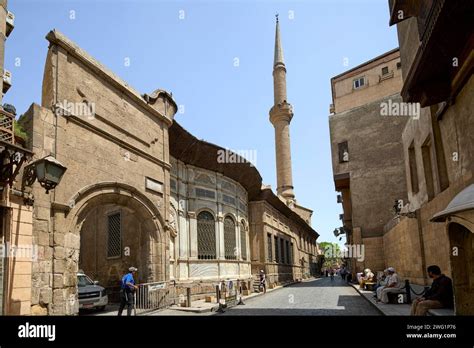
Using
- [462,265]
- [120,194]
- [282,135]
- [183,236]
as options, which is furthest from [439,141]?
[282,135]

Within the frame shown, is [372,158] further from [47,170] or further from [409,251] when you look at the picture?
[47,170]

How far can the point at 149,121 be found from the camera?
47.1 feet

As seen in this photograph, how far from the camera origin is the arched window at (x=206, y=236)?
18.8 m

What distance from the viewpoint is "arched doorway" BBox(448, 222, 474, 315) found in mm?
6204

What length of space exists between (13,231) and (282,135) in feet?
101

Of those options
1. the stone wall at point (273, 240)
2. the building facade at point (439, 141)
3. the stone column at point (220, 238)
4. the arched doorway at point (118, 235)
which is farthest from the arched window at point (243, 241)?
the arched doorway at point (118, 235)

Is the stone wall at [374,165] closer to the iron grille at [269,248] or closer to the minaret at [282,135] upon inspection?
the iron grille at [269,248]

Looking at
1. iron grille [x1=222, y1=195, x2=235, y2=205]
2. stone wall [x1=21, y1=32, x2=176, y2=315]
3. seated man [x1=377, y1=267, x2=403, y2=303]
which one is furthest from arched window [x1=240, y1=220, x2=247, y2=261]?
seated man [x1=377, y1=267, x2=403, y2=303]

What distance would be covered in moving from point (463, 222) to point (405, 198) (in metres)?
22.1

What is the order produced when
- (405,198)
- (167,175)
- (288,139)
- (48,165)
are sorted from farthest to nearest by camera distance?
(288,139)
(405,198)
(167,175)
(48,165)

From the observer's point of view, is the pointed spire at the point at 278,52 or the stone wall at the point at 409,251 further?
the pointed spire at the point at 278,52

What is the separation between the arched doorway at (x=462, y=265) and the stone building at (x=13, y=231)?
824cm

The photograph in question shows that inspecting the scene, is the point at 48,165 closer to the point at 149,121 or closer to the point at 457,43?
the point at 149,121
